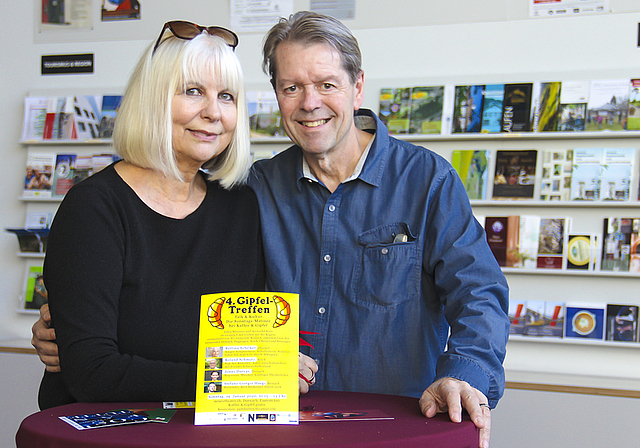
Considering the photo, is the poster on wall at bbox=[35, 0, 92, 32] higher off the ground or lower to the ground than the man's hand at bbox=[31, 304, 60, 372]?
higher

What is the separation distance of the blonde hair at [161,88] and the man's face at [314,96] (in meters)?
0.16

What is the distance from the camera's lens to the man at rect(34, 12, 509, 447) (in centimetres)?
157

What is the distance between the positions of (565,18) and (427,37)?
78 cm

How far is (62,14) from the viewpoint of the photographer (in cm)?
413

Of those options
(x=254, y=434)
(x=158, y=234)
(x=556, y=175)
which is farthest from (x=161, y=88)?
(x=556, y=175)

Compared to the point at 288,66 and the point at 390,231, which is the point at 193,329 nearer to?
the point at 390,231

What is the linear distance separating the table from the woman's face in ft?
2.41

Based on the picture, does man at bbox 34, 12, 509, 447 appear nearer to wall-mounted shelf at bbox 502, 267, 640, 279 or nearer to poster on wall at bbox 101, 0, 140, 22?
wall-mounted shelf at bbox 502, 267, 640, 279

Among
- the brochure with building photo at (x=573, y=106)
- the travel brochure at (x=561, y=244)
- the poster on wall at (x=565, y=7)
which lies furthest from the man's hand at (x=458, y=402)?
the poster on wall at (x=565, y=7)

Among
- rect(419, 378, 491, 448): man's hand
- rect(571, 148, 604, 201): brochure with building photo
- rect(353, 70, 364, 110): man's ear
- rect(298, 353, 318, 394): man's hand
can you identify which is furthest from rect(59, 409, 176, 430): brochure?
rect(571, 148, 604, 201): brochure with building photo

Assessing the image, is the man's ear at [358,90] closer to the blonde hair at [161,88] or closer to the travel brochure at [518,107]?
the blonde hair at [161,88]

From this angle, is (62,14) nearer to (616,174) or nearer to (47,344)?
(47,344)

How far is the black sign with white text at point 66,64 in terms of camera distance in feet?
13.4

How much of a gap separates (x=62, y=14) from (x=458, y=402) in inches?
160
